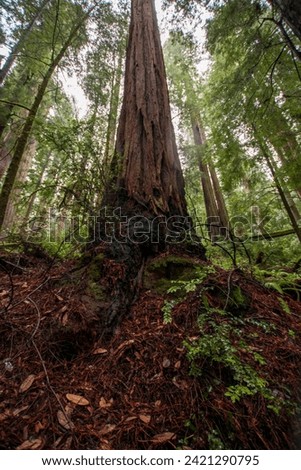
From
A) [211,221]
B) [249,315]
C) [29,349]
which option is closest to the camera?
[29,349]

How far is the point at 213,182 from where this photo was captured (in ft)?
31.2

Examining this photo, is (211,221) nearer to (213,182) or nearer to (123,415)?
(213,182)

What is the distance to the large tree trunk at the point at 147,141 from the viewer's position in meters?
3.18

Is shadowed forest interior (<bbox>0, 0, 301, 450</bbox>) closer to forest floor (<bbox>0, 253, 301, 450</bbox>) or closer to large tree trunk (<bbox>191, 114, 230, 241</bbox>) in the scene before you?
forest floor (<bbox>0, 253, 301, 450</bbox>)

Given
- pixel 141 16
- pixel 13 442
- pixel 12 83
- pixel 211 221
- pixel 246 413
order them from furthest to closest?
pixel 211 221 < pixel 12 83 < pixel 141 16 < pixel 246 413 < pixel 13 442

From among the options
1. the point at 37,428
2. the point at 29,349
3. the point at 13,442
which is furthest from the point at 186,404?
the point at 29,349

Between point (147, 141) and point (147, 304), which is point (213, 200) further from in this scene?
point (147, 304)

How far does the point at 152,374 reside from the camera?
162cm

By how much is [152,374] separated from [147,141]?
3.15m

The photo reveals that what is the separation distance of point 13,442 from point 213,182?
378 inches

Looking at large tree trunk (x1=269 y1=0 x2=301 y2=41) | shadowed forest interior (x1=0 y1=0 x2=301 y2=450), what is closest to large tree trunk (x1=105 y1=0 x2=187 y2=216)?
shadowed forest interior (x1=0 y1=0 x2=301 y2=450)

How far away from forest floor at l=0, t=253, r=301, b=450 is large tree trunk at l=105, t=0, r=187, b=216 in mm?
1408

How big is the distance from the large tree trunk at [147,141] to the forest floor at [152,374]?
1.41 m
